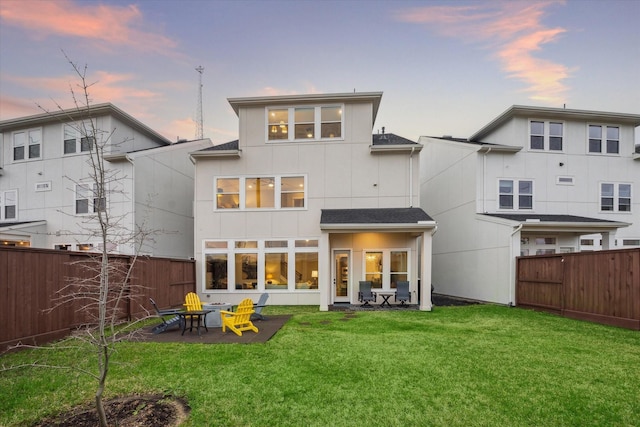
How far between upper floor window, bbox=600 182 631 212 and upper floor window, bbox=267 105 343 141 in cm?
1335

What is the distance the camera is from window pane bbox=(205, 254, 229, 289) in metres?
13.8

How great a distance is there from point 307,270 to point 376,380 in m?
8.82

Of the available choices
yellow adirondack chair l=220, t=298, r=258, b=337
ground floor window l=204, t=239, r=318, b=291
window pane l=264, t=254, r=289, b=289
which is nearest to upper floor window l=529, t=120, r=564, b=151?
ground floor window l=204, t=239, r=318, b=291

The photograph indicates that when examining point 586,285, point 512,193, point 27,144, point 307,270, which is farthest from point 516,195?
point 27,144

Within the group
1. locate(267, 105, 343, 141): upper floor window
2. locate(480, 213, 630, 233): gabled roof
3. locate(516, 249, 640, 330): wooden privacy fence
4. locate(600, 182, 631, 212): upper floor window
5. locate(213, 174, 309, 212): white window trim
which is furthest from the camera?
locate(600, 182, 631, 212): upper floor window

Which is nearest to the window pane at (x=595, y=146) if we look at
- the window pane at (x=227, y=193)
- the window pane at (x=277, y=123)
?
the window pane at (x=277, y=123)

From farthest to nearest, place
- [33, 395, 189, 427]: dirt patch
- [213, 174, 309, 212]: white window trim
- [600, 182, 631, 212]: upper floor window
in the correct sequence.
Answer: [600, 182, 631, 212]: upper floor window → [213, 174, 309, 212]: white window trim → [33, 395, 189, 427]: dirt patch

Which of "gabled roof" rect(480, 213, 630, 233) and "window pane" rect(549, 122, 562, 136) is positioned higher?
"window pane" rect(549, 122, 562, 136)

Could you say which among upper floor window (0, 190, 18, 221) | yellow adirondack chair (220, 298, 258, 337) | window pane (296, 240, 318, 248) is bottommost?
yellow adirondack chair (220, 298, 258, 337)

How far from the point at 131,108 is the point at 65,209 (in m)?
6.84

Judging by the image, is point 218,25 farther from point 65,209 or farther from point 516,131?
point 516,131

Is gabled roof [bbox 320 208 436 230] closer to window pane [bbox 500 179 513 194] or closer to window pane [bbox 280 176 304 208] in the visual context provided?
window pane [bbox 280 176 304 208]

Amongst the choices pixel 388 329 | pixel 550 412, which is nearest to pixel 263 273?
pixel 388 329

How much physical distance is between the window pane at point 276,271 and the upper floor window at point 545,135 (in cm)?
1302
